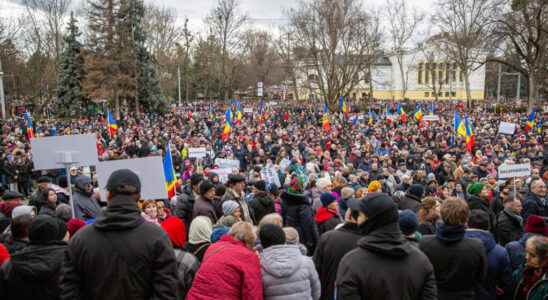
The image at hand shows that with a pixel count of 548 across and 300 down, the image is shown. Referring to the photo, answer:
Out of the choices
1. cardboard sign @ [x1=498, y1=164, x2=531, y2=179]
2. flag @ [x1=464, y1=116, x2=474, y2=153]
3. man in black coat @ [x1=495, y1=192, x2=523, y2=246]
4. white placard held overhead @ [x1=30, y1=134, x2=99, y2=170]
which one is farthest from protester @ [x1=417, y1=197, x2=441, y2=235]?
flag @ [x1=464, y1=116, x2=474, y2=153]

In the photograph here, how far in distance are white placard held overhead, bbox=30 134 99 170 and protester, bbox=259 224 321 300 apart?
4.07m

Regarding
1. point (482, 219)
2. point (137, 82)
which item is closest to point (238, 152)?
point (482, 219)

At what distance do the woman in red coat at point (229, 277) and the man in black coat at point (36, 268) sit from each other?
3.90 feet

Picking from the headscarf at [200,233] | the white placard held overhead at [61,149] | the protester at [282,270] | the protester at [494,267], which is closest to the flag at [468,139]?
the protester at [494,267]

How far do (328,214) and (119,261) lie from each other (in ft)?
11.6

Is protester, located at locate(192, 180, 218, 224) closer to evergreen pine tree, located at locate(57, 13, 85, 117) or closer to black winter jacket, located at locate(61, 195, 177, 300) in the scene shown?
black winter jacket, located at locate(61, 195, 177, 300)

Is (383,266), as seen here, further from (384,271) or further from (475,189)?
(475,189)

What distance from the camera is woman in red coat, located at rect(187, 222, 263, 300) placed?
311 cm

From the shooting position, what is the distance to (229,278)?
3.12 metres

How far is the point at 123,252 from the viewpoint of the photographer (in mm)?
2650

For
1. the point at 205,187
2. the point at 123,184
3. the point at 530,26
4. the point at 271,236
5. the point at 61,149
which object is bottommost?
the point at 205,187

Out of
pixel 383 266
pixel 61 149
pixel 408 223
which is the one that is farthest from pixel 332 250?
pixel 61 149

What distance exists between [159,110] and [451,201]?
39.5m

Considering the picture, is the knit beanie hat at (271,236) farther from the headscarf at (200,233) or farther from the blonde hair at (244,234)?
the headscarf at (200,233)
